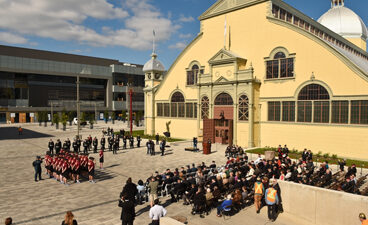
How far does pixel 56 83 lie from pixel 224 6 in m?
68.2

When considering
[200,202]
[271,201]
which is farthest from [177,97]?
[271,201]

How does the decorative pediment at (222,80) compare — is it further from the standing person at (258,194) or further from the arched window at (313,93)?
the standing person at (258,194)

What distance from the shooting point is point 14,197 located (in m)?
14.2

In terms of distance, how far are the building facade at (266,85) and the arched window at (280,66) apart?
11 centimetres

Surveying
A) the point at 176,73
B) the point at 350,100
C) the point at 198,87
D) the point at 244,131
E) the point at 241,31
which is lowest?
the point at 244,131

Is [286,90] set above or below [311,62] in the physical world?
below

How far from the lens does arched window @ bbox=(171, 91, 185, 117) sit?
1661 inches

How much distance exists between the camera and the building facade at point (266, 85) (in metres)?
26.6

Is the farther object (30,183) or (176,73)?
(176,73)

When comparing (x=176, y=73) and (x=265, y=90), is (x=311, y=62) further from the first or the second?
(x=176, y=73)

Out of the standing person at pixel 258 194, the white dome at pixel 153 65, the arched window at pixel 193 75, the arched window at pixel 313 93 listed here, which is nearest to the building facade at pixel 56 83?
the white dome at pixel 153 65

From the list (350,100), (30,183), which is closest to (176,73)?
(350,100)

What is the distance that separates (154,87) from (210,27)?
14410mm

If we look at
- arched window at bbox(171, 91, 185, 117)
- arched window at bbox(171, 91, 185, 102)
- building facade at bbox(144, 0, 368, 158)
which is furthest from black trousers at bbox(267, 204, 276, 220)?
arched window at bbox(171, 91, 185, 102)
